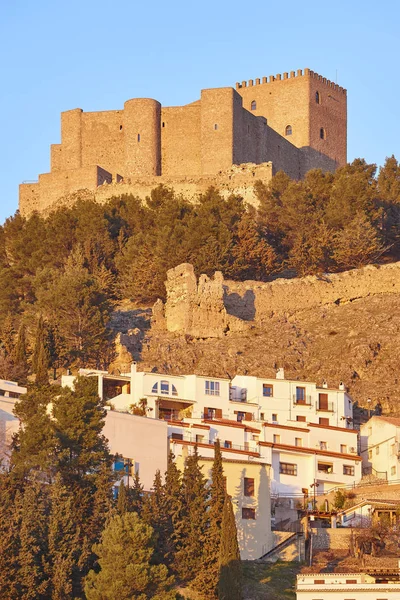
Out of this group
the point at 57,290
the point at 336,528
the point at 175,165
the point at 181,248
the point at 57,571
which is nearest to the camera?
the point at 57,571

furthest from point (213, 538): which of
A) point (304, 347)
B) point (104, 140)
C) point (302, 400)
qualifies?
point (104, 140)

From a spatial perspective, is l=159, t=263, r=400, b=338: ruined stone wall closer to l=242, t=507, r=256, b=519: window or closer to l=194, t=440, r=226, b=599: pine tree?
l=242, t=507, r=256, b=519: window

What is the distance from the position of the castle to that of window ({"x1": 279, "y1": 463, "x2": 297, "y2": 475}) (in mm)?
27045

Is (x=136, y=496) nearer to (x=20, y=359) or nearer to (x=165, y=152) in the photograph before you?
(x=20, y=359)

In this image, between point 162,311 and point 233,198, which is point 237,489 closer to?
point 162,311

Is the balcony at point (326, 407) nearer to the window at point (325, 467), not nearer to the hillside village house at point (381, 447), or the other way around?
the hillside village house at point (381, 447)

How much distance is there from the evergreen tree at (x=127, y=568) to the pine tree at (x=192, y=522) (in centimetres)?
132

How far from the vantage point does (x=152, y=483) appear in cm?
4559

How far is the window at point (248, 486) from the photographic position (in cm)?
4466

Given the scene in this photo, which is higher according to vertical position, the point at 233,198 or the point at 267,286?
the point at 233,198

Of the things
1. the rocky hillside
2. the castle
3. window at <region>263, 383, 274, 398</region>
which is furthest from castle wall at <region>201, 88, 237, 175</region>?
window at <region>263, 383, 274, 398</region>

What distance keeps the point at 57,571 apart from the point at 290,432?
48.1ft

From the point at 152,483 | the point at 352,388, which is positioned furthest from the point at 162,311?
the point at 152,483

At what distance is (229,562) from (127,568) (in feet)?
9.65
